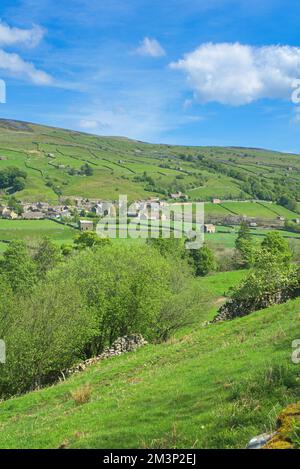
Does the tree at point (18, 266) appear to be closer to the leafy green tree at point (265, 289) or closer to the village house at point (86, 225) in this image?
the leafy green tree at point (265, 289)

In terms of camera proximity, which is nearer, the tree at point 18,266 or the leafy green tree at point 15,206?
the tree at point 18,266

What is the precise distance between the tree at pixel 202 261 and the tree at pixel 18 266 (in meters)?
37.7

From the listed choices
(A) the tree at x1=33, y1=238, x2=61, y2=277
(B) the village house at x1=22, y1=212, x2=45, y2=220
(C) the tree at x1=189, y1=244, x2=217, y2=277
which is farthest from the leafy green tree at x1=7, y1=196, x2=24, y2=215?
(C) the tree at x1=189, y1=244, x2=217, y2=277

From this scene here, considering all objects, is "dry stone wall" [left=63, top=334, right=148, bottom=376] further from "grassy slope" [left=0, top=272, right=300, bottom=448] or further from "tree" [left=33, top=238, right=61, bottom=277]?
"tree" [left=33, top=238, right=61, bottom=277]

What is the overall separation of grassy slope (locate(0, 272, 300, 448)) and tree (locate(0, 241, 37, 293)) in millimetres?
57750

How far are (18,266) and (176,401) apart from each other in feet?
241

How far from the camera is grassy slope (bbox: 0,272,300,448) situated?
37.0 feet

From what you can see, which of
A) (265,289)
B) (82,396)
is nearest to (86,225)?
(265,289)

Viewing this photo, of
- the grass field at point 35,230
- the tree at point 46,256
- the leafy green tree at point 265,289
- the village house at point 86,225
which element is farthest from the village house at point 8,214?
the leafy green tree at point 265,289

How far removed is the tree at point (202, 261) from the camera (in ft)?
342

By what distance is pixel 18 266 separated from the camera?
274 feet

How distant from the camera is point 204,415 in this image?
1207 cm
